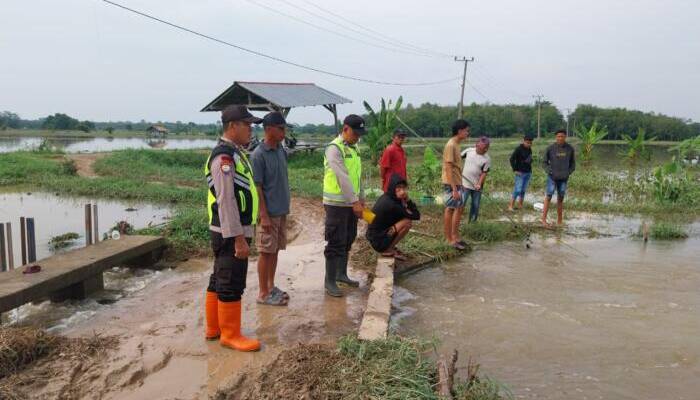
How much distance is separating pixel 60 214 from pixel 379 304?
29.9ft

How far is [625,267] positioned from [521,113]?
66.2 metres

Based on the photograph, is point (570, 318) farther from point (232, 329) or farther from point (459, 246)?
Answer: point (232, 329)

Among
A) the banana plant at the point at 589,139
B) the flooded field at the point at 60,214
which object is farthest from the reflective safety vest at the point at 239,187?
the banana plant at the point at 589,139

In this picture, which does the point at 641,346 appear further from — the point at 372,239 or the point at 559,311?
the point at 372,239

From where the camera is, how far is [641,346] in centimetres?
439

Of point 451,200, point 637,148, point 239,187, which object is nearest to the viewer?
point 239,187

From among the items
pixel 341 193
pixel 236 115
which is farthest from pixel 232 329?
pixel 341 193

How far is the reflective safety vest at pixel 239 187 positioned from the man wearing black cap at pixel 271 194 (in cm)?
73

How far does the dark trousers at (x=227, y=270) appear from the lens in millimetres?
3729

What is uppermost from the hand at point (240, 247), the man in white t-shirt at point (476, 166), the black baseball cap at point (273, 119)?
the black baseball cap at point (273, 119)

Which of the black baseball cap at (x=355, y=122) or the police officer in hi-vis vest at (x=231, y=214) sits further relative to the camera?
the black baseball cap at (x=355, y=122)

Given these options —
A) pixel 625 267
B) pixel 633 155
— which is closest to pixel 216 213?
pixel 625 267

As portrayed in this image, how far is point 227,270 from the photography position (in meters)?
3.74

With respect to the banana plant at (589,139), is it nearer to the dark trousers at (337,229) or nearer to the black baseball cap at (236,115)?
the dark trousers at (337,229)
